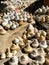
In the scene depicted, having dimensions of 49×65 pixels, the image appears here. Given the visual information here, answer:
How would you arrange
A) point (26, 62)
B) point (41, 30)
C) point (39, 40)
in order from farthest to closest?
1. point (41, 30)
2. point (39, 40)
3. point (26, 62)

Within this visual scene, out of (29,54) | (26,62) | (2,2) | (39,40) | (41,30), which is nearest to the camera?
(26,62)

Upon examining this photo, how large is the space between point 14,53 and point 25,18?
2.87 feet

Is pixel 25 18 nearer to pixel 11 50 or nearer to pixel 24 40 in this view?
pixel 24 40

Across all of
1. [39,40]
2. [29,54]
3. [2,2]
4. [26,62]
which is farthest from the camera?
[2,2]

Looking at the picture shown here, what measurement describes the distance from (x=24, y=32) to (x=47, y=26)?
0.98 feet

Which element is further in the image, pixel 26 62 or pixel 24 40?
pixel 24 40

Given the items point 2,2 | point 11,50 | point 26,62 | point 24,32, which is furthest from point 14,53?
point 2,2

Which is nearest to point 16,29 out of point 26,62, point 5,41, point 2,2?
point 5,41

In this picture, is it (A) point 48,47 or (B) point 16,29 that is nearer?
(A) point 48,47

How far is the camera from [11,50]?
2256mm

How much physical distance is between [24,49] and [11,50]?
0.44 feet

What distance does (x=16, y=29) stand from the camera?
108 inches

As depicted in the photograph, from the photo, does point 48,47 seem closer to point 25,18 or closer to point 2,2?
point 25,18

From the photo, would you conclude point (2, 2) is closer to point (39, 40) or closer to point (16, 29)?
point (16, 29)
